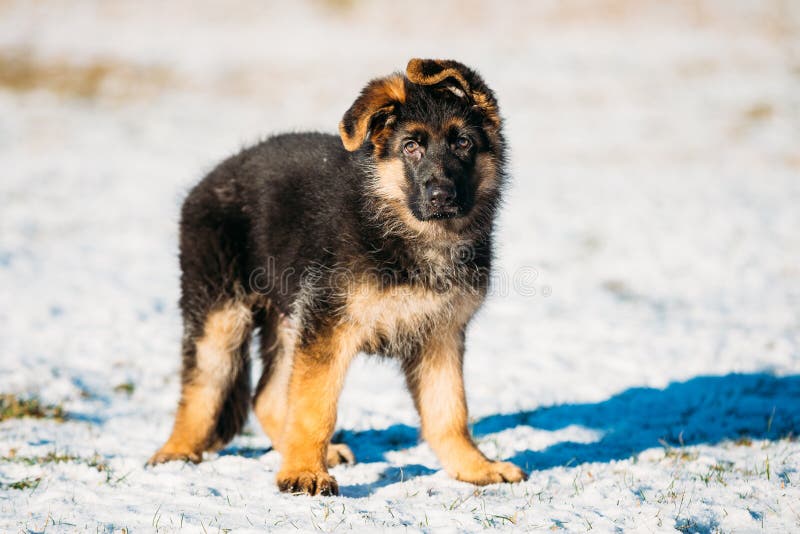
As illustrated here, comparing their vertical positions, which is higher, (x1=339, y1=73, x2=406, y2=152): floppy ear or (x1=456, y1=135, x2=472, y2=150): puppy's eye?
(x1=339, y1=73, x2=406, y2=152): floppy ear

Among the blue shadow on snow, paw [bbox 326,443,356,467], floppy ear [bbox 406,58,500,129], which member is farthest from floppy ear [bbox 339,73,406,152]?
the blue shadow on snow

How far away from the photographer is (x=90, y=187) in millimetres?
17984

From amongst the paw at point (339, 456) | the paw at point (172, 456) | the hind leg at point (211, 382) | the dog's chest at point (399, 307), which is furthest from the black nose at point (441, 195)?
the paw at point (172, 456)

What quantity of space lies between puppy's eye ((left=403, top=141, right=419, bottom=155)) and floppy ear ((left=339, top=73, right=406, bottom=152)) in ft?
0.75

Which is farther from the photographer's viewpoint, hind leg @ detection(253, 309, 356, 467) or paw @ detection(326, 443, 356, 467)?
hind leg @ detection(253, 309, 356, 467)

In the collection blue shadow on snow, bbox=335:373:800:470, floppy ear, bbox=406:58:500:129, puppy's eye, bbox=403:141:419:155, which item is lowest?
blue shadow on snow, bbox=335:373:800:470

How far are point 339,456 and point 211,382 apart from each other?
120 centimetres

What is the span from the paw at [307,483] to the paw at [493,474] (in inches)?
38.9

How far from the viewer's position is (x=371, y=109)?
5211 millimetres

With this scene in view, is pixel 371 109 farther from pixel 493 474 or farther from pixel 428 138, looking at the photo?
pixel 493 474

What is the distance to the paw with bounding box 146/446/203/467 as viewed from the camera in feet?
19.1

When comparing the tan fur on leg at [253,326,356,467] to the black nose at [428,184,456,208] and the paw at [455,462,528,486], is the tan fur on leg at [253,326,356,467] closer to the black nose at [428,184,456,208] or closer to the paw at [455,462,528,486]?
the paw at [455,462,528,486]

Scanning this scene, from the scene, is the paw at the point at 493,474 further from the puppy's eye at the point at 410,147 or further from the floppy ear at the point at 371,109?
the floppy ear at the point at 371,109

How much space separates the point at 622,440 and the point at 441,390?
6.22ft
